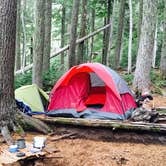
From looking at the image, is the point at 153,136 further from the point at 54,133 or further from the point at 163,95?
the point at 163,95

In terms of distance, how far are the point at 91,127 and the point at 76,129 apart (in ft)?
1.16

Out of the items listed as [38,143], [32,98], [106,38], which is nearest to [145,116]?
[38,143]

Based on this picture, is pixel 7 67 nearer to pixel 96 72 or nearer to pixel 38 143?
pixel 38 143

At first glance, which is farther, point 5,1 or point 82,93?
point 82,93

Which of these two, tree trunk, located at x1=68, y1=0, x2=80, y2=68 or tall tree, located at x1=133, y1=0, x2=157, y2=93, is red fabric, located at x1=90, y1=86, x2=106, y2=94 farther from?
tree trunk, located at x1=68, y1=0, x2=80, y2=68

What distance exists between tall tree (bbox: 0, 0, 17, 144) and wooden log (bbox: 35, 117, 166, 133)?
1019 mm

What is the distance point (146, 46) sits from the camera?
37.9 ft

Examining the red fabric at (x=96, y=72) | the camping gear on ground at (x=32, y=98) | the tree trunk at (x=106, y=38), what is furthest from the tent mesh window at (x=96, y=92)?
the tree trunk at (x=106, y=38)

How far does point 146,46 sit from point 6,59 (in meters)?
6.14

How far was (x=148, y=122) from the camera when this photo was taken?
7.39 m

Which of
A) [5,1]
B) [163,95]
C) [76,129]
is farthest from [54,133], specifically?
[163,95]

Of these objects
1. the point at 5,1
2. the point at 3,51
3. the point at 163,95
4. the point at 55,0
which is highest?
the point at 55,0

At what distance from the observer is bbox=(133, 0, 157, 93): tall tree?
11.4m

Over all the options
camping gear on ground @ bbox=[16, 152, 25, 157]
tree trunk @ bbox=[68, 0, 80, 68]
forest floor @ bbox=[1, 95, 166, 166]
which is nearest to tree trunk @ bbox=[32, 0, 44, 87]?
tree trunk @ bbox=[68, 0, 80, 68]
